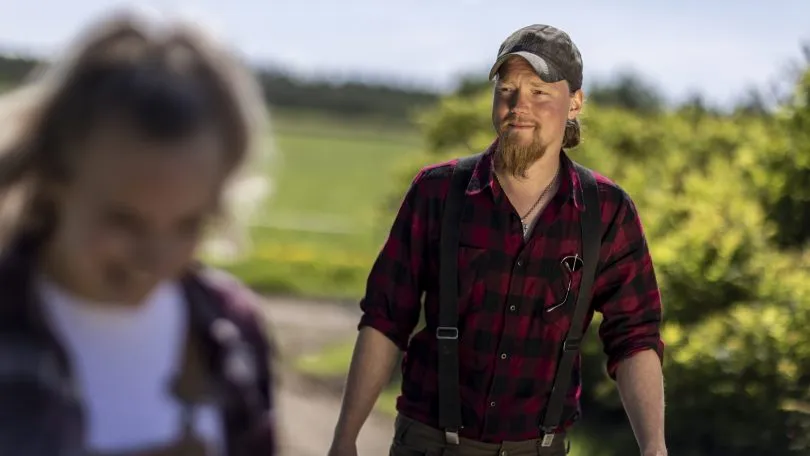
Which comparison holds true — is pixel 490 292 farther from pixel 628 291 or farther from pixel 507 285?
pixel 628 291

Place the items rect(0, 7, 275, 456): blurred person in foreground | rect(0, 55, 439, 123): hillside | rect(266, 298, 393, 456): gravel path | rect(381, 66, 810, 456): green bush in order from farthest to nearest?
rect(0, 55, 439, 123): hillside, rect(266, 298, 393, 456): gravel path, rect(381, 66, 810, 456): green bush, rect(0, 7, 275, 456): blurred person in foreground

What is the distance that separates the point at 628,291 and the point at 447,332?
0.52 meters

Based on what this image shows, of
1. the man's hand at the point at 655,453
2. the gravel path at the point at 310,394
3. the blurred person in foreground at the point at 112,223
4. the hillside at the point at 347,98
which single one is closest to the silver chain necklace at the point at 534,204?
the man's hand at the point at 655,453

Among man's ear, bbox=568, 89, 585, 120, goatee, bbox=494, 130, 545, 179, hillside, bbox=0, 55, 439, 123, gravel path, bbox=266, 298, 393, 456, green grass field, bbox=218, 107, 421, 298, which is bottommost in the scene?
gravel path, bbox=266, 298, 393, 456

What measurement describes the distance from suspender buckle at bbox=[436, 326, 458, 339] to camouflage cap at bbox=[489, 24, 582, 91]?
666mm

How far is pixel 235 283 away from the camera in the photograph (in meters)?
1.63

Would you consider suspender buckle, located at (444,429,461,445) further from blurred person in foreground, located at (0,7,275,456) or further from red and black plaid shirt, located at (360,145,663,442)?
blurred person in foreground, located at (0,7,275,456)

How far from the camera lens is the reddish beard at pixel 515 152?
3.04 metres

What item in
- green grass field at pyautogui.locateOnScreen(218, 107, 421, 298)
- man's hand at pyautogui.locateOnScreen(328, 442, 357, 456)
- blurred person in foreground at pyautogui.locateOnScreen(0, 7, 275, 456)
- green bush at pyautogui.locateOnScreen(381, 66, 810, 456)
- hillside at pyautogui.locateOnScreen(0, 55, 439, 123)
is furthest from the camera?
hillside at pyautogui.locateOnScreen(0, 55, 439, 123)

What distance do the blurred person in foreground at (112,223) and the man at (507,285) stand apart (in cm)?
159

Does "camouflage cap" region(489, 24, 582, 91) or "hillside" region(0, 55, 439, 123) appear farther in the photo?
"hillside" region(0, 55, 439, 123)

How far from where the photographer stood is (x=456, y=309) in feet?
9.89

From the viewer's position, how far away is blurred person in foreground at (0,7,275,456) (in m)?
1.35

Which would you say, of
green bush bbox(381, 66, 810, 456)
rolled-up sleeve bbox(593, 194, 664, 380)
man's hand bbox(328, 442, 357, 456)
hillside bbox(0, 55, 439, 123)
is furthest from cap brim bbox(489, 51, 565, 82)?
hillside bbox(0, 55, 439, 123)
